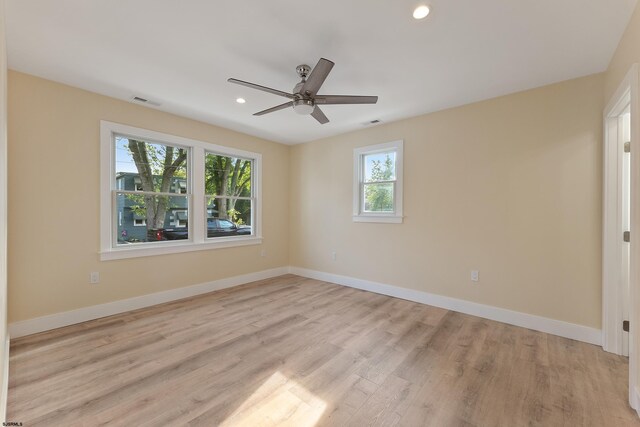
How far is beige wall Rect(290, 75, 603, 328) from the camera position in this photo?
2723mm

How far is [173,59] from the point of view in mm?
2484

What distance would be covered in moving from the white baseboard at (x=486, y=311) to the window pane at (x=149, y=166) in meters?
2.98

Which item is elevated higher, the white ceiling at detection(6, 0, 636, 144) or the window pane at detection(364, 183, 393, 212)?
the white ceiling at detection(6, 0, 636, 144)

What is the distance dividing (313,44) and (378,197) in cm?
260

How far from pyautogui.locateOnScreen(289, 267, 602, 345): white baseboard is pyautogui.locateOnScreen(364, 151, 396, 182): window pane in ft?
5.49

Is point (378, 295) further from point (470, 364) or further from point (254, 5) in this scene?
point (254, 5)

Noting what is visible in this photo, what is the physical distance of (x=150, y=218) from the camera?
12.2 ft

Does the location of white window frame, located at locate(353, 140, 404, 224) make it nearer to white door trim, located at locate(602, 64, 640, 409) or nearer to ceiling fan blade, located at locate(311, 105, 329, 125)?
ceiling fan blade, located at locate(311, 105, 329, 125)

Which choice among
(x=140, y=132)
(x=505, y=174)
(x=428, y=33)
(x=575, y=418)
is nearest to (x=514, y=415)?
(x=575, y=418)

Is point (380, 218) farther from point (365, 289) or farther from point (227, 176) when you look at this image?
point (227, 176)

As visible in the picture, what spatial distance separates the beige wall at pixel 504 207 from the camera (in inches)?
107

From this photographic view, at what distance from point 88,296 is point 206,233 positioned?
1.60 m

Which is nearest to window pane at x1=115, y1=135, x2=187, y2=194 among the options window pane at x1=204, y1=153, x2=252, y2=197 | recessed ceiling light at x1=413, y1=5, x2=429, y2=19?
window pane at x1=204, y1=153, x2=252, y2=197

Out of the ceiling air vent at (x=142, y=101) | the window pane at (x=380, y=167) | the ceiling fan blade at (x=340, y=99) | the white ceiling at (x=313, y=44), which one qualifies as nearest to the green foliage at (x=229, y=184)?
the ceiling air vent at (x=142, y=101)
